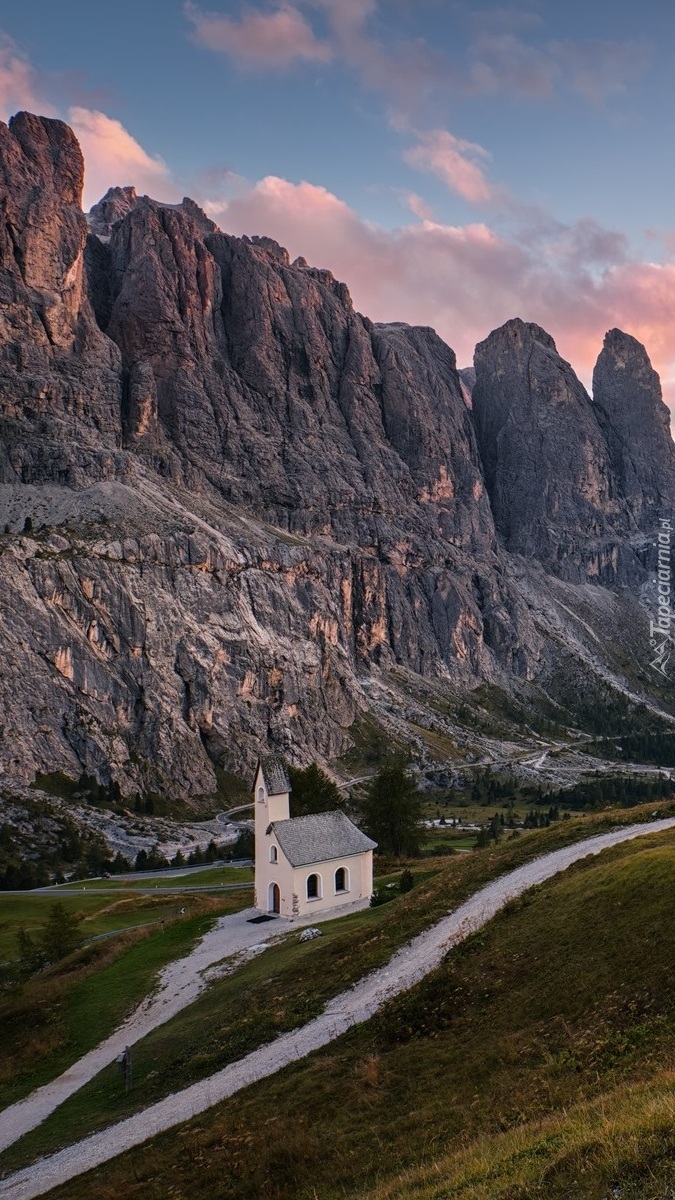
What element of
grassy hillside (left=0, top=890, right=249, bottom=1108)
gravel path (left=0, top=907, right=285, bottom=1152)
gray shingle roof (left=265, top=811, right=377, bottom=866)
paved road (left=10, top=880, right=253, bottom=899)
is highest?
gray shingle roof (left=265, top=811, right=377, bottom=866)

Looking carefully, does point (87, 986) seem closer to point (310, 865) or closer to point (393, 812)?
point (310, 865)

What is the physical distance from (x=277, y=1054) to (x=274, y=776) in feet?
115

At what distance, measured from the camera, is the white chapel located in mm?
54031

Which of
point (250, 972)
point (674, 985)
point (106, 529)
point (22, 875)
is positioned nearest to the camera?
point (674, 985)

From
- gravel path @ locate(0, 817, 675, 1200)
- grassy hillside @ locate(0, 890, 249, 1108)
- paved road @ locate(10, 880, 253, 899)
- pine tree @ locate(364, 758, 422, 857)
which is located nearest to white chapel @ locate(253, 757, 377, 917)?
grassy hillside @ locate(0, 890, 249, 1108)

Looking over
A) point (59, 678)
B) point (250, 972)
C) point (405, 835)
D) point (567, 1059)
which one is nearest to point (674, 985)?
point (567, 1059)

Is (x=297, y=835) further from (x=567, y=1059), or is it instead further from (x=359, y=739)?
(x=359, y=739)

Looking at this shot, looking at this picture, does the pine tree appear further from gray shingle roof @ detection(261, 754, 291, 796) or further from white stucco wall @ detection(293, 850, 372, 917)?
white stucco wall @ detection(293, 850, 372, 917)

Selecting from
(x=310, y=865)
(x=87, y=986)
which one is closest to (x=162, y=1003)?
(x=87, y=986)

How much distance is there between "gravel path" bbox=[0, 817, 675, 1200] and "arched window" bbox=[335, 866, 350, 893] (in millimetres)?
20921

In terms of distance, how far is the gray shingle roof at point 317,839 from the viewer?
5441cm

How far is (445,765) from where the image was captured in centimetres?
19562

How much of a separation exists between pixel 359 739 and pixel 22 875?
11237cm

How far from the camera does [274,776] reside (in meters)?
61.0
